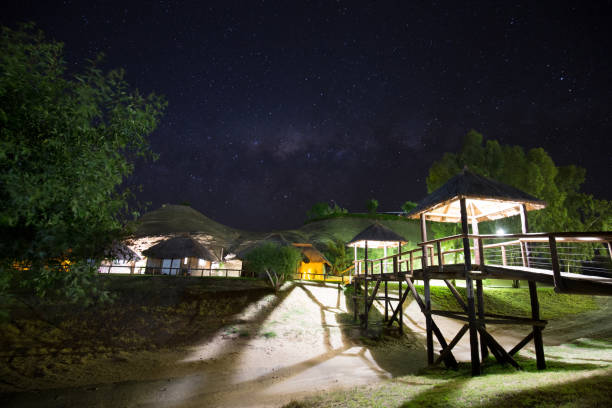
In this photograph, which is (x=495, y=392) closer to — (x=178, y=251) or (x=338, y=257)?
(x=178, y=251)

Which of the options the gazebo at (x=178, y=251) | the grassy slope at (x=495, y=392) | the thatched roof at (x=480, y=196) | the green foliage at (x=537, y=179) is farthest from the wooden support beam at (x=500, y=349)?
the gazebo at (x=178, y=251)

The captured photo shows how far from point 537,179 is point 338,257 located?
65.5ft

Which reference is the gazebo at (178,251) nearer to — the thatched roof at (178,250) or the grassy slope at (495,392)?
the thatched roof at (178,250)

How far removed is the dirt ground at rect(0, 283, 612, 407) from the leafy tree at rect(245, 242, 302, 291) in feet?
8.67

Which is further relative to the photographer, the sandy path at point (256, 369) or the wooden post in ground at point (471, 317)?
the sandy path at point (256, 369)

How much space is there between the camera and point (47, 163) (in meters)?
5.14

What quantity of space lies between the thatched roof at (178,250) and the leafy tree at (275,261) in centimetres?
563

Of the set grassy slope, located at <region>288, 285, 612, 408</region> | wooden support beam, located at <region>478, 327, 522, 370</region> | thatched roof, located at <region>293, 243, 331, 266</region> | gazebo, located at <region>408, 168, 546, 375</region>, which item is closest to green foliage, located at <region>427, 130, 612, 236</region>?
thatched roof, located at <region>293, 243, 331, 266</region>

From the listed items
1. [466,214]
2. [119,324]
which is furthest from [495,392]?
[119,324]

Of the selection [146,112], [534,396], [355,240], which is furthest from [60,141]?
[355,240]

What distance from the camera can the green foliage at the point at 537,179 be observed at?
2302 centimetres

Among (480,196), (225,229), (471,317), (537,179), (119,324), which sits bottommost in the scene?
(119,324)

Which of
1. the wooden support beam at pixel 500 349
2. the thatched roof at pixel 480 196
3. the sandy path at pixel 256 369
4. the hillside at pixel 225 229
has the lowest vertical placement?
the sandy path at pixel 256 369

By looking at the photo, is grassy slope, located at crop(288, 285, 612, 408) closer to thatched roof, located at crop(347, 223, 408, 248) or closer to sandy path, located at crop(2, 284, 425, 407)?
sandy path, located at crop(2, 284, 425, 407)
